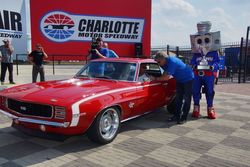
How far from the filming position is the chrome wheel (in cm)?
480

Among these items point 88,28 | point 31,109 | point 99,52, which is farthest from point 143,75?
point 88,28

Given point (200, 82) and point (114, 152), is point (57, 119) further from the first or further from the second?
point (200, 82)

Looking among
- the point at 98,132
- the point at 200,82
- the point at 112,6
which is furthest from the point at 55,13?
the point at 98,132

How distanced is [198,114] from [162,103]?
3.68 feet

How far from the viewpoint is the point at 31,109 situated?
4.45 meters

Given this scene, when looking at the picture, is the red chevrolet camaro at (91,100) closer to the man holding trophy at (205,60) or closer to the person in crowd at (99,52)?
the man holding trophy at (205,60)

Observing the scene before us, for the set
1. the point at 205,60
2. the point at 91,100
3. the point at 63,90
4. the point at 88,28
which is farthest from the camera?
the point at 88,28

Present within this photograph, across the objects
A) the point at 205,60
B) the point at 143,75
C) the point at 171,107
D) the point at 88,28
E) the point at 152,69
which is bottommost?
the point at 171,107

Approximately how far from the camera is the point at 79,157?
14.0ft

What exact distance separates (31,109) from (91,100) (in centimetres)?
92

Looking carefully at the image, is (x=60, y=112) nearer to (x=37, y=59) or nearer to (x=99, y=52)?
(x=99, y=52)

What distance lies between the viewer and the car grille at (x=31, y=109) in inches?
169

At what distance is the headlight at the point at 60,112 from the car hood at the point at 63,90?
0.44 ft

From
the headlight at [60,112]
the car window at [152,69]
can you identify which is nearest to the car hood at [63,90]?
the headlight at [60,112]
